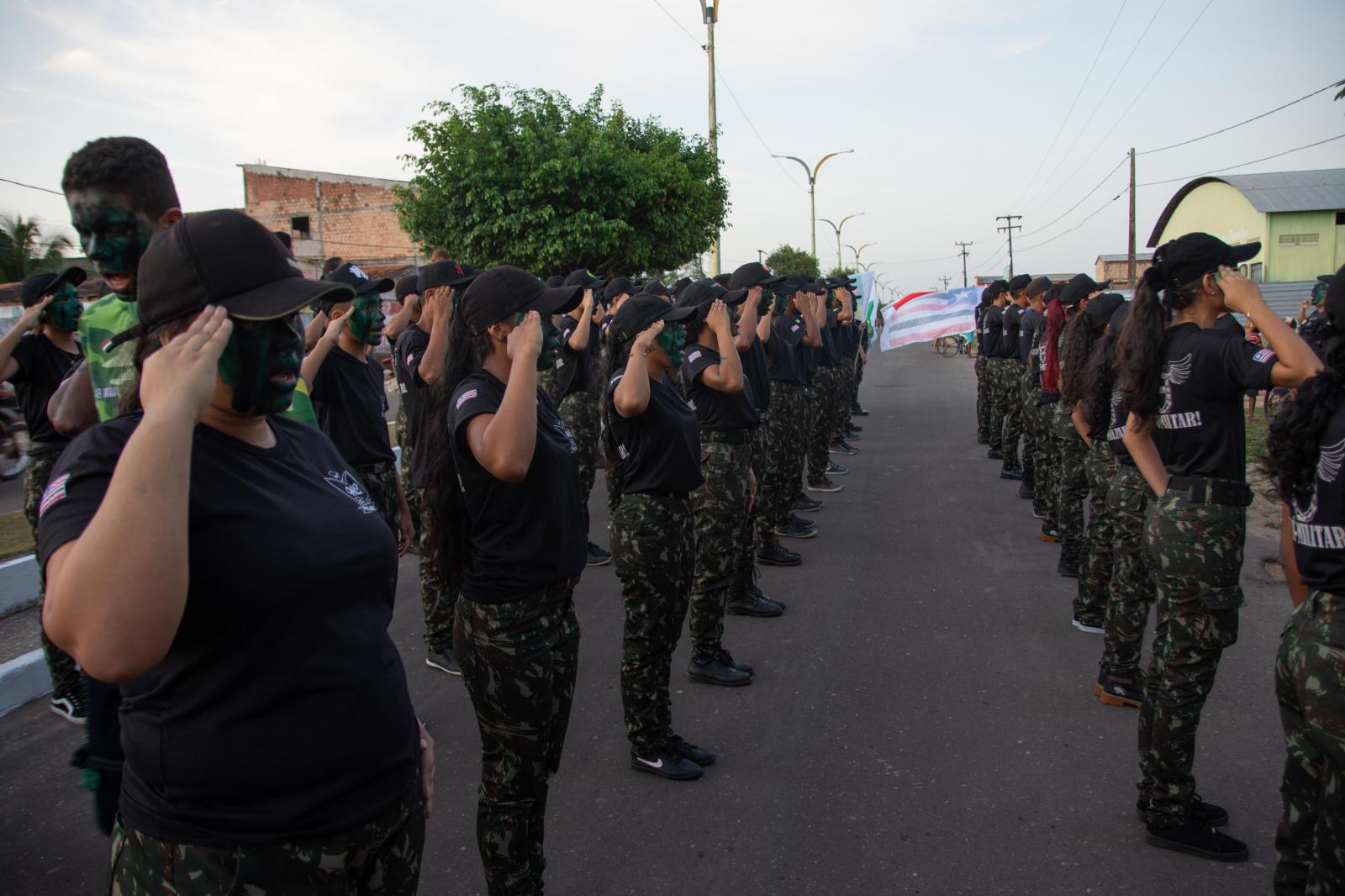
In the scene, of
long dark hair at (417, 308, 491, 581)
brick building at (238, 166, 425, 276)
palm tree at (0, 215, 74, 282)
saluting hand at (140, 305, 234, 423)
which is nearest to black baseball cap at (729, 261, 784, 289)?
long dark hair at (417, 308, 491, 581)

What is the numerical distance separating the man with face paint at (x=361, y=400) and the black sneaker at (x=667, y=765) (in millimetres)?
1673

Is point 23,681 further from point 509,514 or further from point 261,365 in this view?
point 261,365

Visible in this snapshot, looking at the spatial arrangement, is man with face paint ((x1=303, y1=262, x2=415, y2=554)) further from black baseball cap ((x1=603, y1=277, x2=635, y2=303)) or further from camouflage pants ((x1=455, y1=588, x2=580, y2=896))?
black baseball cap ((x1=603, y1=277, x2=635, y2=303))

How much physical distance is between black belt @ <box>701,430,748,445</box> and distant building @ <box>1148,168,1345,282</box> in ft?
126

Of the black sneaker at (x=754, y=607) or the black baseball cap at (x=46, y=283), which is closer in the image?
the black baseball cap at (x=46, y=283)

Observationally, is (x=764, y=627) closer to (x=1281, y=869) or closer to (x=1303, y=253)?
(x=1281, y=869)

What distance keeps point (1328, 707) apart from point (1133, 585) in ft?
7.32

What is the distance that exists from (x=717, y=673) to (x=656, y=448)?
5.16ft

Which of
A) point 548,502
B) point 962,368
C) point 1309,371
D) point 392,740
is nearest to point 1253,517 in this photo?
point 1309,371

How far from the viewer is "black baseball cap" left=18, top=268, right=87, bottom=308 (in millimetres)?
4164

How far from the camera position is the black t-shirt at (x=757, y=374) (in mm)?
6648

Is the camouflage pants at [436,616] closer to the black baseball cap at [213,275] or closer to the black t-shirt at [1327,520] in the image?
the black baseball cap at [213,275]

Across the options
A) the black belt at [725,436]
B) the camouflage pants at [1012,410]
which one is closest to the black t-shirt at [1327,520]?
the black belt at [725,436]

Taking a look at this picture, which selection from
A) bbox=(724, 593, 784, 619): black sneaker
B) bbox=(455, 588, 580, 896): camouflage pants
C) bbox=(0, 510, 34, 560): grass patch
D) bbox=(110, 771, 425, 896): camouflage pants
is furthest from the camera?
bbox=(0, 510, 34, 560): grass patch
